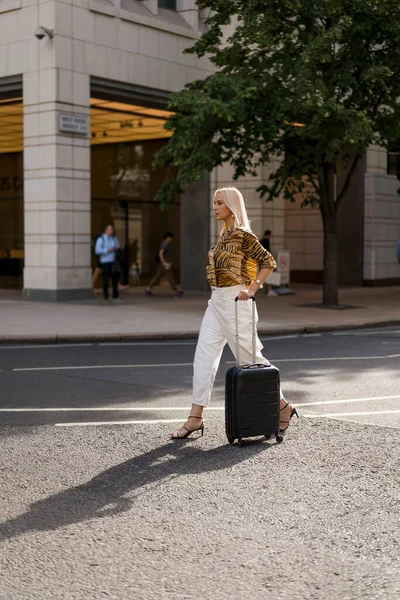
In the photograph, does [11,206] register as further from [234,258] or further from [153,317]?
[234,258]

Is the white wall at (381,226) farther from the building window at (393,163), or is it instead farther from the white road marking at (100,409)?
the white road marking at (100,409)

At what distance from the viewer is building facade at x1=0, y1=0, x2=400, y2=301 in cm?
2181

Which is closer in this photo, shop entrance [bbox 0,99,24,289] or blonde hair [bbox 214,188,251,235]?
blonde hair [bbox 214,188,251,235]

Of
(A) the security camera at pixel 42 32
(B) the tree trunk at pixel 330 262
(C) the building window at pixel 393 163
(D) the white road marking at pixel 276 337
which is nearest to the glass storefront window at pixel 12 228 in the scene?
(A) the security camera at pixel 42 32

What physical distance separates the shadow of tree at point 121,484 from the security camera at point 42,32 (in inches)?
647

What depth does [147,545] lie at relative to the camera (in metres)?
4.53

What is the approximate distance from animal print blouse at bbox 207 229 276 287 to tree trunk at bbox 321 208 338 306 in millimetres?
13973

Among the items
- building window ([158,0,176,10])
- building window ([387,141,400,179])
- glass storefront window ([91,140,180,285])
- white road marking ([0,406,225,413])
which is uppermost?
building window ([158,0,176,10])

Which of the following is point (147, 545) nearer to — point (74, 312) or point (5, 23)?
point (74, 312)

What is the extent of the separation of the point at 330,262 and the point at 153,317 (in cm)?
499

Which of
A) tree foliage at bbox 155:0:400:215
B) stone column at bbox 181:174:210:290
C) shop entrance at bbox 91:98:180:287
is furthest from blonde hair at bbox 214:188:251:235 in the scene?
shop entrance at bbox 91:98:180:287

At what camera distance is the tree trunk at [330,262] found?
20812mm

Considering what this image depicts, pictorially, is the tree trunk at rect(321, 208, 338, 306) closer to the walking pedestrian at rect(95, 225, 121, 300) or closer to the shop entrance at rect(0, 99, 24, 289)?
the walking pedestrian at rect(95, 225, 121, 300)

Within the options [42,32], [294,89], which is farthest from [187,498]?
[42,32]
